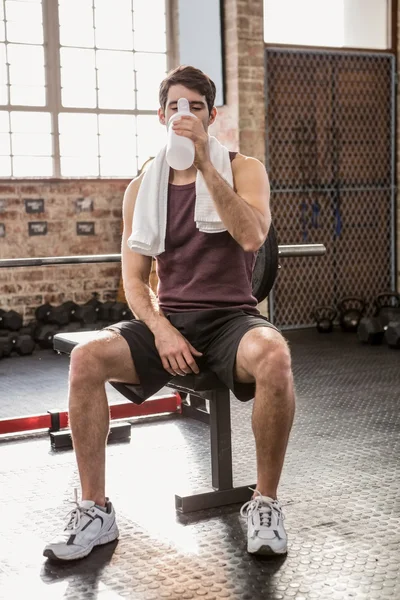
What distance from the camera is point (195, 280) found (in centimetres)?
208

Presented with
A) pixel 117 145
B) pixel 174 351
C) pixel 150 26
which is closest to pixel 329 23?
pixel 150 26

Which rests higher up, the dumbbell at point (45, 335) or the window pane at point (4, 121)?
the window pane at point (4, 121)

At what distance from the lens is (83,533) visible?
1889 mm

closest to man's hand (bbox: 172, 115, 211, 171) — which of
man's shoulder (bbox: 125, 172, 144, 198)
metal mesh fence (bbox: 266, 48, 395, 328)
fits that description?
man's shoulder (bbox: 125, 172, 144, 198)

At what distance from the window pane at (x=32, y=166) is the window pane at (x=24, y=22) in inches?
30.8

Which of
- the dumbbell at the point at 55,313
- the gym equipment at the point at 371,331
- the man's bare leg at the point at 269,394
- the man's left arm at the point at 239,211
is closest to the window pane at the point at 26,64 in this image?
the dumbbell at the point at 55,313

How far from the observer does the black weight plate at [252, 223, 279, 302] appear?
2518 mm

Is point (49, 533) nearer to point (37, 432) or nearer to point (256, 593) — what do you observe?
point (256, 593)

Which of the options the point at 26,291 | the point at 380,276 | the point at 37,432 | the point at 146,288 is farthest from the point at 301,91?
the point at 146,288

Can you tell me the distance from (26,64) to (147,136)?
3.25 ft

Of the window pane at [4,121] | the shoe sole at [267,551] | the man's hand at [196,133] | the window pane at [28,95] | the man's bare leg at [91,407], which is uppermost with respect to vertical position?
the window pane at [28,95]

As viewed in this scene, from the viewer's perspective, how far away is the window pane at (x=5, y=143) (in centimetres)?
566

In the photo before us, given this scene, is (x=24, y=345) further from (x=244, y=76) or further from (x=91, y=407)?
(x=91, y=407)

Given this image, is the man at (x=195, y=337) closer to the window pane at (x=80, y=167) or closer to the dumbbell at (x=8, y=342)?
the dumbbell at (x=8, y=342)
